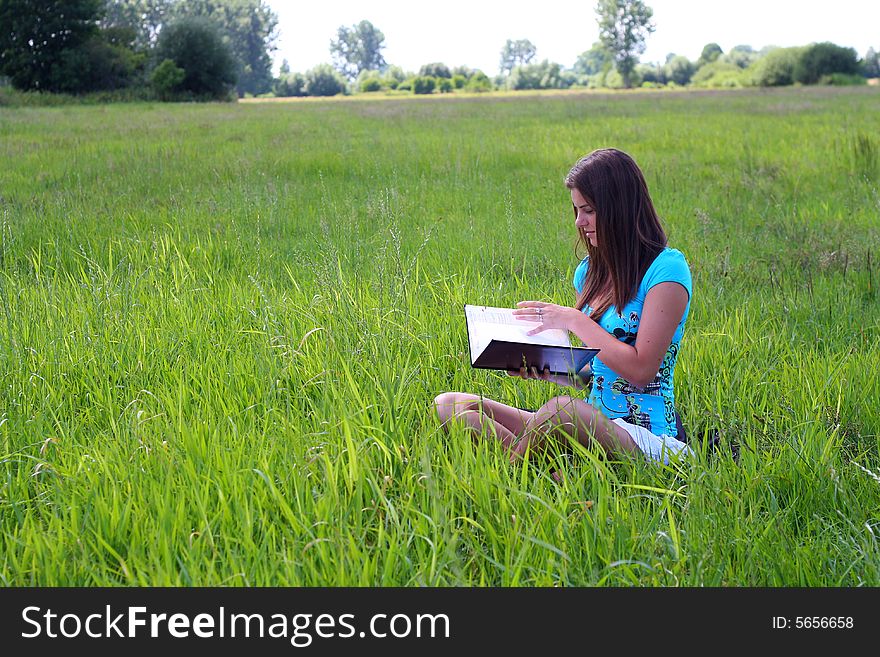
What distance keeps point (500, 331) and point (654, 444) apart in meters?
0.68

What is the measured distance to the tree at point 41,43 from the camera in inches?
1663

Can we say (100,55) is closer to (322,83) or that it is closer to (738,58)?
(322,83)

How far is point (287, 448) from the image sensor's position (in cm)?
275

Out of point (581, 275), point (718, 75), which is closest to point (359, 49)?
point (718, 75)

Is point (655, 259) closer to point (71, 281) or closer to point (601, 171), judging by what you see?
point (601, 171)

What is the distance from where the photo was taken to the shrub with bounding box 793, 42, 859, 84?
67.7 metres

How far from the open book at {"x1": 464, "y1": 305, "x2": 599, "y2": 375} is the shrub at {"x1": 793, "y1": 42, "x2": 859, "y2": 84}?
74.2 m

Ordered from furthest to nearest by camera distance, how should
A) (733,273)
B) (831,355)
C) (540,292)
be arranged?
(733,273) → (540,292) → (831,355)

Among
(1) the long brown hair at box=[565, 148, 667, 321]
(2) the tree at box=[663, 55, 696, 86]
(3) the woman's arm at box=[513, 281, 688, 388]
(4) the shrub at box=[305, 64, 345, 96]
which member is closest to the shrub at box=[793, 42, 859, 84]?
(2) the tree at box=[663, 55, 696, 86]

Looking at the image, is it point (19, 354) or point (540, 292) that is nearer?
point (19, 354)

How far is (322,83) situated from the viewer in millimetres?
95812
